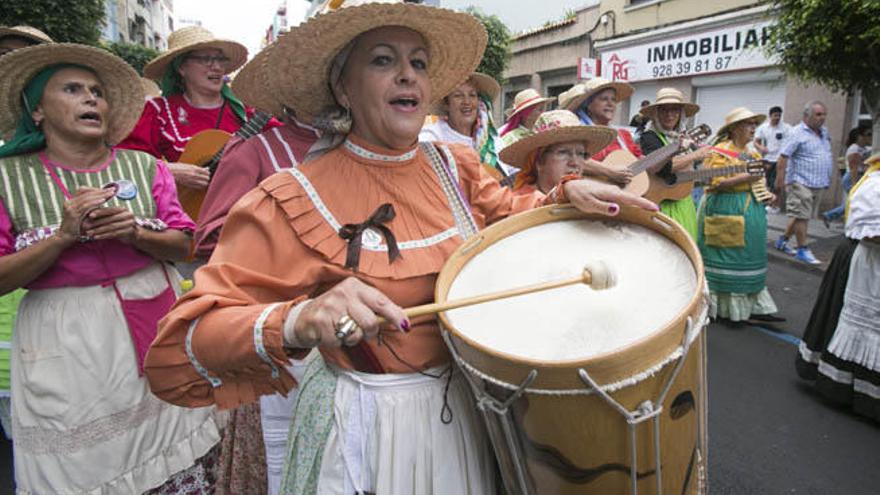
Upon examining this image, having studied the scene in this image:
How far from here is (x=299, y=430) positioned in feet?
5.10

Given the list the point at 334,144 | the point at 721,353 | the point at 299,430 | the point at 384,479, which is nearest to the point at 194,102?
the point at 334,144

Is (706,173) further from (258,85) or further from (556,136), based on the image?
(258,85)

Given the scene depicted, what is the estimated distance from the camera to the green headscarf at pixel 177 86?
11.0ft

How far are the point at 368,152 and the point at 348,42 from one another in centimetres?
30

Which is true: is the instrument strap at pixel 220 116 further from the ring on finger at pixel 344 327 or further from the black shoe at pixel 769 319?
the black shoe at pixel 769 319

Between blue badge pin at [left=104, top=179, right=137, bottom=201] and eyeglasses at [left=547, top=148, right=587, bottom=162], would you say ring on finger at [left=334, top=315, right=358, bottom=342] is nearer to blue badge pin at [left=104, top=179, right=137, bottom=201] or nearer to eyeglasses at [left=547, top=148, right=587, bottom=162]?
blue badge pin at [left=104, top=179, right=137, bottom=201]

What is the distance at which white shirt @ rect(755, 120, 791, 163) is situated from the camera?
405 inches

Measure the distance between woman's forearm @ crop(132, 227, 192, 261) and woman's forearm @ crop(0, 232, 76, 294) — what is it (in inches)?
9.3

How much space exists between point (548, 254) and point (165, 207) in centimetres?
165

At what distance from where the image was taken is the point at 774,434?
135 inches

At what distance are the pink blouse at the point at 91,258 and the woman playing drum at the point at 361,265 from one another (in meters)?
1.02

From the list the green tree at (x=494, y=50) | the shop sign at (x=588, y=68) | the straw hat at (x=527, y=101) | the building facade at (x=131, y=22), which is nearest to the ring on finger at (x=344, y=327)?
the straw hat at (x=527, y=101)

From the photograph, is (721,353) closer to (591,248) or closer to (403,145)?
(591,248)

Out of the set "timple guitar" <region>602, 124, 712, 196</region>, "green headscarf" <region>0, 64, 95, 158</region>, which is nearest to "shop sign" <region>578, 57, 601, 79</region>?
"timple guitar" <region>602, 124, 712, 196</region>
